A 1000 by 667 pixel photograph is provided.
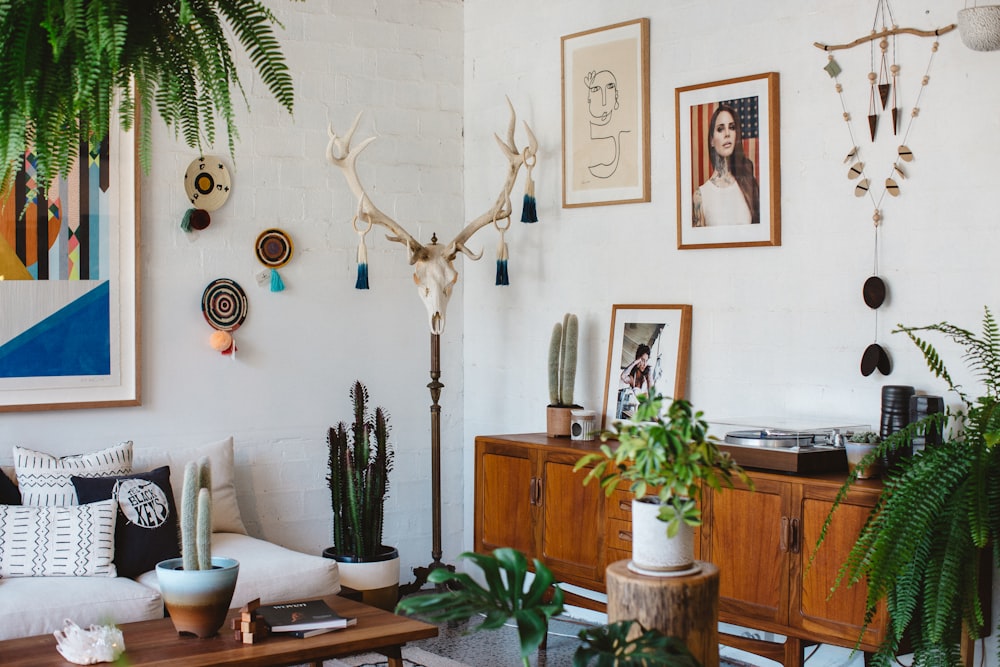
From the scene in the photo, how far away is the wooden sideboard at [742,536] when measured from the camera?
327 cm

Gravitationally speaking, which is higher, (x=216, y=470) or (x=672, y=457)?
(x=672, y=457)

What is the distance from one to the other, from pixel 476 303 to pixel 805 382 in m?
1.80

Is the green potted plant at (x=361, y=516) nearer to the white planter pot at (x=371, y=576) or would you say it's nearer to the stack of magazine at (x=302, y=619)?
the white planter pot at (x=371, y=576)

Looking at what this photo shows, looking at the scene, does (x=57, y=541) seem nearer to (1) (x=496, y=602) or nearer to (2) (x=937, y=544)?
(1) (x=496, y=602)

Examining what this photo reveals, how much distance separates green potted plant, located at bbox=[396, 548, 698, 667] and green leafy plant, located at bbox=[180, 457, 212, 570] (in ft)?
3.70

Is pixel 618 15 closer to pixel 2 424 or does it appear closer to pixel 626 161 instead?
pixel 626 161

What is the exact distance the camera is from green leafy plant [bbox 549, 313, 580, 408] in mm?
4523

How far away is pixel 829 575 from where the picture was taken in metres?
3.28

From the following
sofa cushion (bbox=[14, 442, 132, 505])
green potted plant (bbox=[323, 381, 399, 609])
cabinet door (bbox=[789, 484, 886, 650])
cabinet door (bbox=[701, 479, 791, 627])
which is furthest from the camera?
green potted plant (bbox=[323, 381, 399, 609])

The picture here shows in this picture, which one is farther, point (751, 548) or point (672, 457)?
point (751, 548)

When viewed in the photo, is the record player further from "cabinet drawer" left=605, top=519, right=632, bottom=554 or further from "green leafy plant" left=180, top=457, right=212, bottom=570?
"green leafy plant" left=180, top=457, right=212, bottom=570

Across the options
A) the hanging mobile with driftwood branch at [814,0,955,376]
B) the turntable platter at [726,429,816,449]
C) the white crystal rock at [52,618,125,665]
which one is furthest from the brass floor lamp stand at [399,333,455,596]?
the white crystal rock at [52,618,125,665]

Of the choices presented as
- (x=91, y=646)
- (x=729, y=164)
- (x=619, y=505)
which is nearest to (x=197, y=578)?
(x=91, y=646)

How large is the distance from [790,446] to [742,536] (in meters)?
0.32
